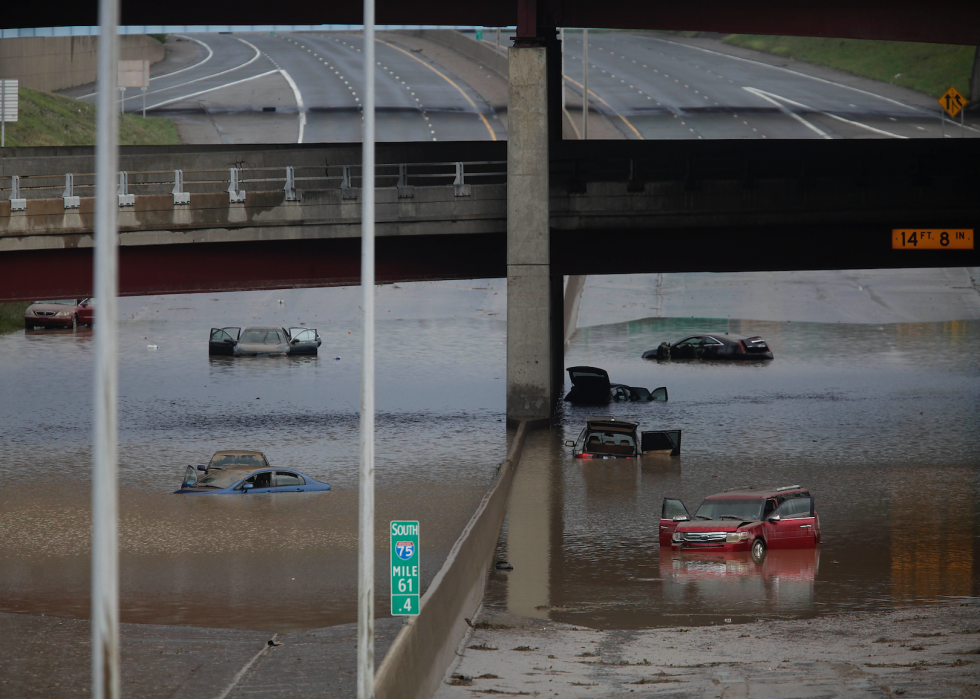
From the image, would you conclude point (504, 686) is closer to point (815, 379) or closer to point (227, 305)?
point (815, 379)

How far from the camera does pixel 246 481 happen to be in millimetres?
29094

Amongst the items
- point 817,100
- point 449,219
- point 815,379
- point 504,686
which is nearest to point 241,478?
point 449,219

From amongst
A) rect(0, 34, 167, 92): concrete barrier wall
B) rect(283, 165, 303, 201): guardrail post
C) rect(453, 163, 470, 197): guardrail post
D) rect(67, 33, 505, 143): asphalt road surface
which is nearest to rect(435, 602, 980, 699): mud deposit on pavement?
rect(283, 165, 303, 201): guardrail post

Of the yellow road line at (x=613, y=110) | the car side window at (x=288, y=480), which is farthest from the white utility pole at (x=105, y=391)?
the yellow road line at (x=613, y=110)

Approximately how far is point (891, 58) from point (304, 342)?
64.9 m

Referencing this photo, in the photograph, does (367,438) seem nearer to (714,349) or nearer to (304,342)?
(304,342)

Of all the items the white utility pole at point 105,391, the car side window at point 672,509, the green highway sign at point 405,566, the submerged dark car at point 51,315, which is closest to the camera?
the white utility pole at point 105,391

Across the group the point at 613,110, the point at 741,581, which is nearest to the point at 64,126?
the point at 613,110

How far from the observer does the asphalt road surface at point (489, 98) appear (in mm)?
74062

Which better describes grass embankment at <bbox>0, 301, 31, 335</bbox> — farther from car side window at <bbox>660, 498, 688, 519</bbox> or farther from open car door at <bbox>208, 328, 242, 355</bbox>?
car side window at <bbox>660, 498, 688, 519</bbox>

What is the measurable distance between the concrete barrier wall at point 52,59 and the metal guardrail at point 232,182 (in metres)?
43.3

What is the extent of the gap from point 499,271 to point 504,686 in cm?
2604

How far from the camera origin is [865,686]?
15.3 metres

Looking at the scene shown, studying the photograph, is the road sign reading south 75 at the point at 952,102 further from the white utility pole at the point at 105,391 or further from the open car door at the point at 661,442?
the white utility pole at the point at 105,391
